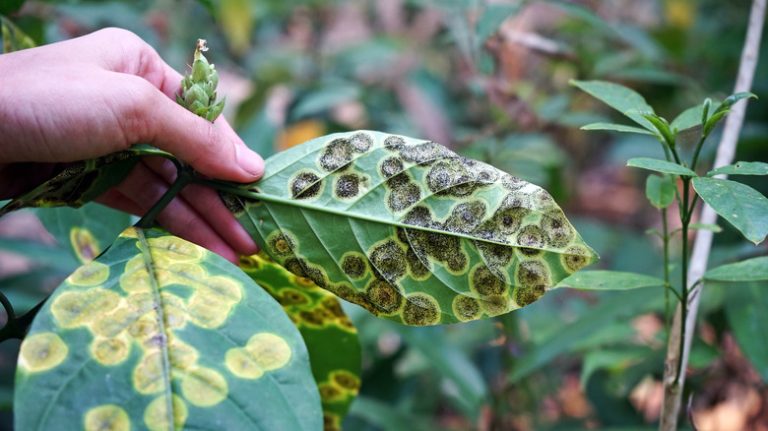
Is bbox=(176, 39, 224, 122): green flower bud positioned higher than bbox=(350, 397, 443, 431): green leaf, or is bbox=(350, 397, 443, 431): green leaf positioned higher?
bbox=(176, 39, 224, 122): green flower bud

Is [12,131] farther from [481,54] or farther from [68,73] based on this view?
[481,54]

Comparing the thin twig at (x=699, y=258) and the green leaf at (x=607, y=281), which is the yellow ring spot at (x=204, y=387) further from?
the thin twig at (x=699, y=258)

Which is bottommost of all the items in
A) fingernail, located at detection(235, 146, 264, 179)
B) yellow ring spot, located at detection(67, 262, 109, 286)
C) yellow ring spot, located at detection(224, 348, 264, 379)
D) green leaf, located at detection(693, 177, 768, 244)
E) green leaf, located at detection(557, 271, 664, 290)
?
yellow ring spot, located at detection(224, 348, 264, 379)

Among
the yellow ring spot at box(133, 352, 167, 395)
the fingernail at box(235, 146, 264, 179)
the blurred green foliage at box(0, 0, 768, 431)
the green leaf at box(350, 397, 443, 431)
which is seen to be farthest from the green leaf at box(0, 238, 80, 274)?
the yellow ring spot at box(133, 352, 167, 395)

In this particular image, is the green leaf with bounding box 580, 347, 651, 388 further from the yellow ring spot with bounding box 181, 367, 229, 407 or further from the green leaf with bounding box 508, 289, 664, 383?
the yellow ring spot with bounding box 181, 367, 229, 407

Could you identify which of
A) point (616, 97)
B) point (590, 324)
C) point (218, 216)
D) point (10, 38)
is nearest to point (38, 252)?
point (10, 38)

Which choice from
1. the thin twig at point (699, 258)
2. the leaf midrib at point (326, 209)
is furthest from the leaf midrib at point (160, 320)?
the thin twig at point (699, 258)
